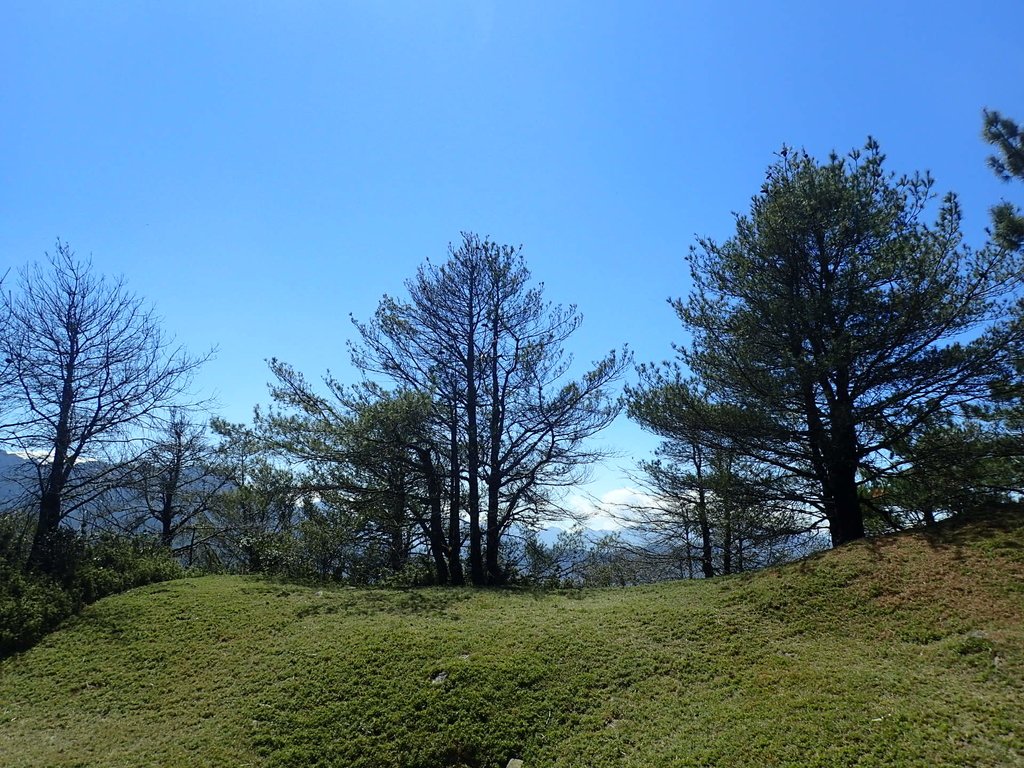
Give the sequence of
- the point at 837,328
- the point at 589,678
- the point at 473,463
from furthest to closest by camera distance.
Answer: the point at 473,463 → the point at 837,328 → the point at 589,678

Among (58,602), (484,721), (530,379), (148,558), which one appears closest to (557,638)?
(484,721)

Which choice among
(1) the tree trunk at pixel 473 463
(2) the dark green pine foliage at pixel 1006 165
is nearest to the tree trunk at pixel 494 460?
(1) the tree trunk at pixel 473 463

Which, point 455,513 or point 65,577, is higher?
point 455,513

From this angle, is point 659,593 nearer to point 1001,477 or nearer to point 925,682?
point 925,682

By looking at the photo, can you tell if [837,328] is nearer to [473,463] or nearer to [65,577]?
[473,463]

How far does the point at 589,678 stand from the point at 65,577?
11.1 m

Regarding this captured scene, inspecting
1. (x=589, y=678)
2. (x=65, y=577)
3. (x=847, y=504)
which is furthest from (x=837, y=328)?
(x=65, y=577)

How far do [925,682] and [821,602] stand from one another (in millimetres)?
2644

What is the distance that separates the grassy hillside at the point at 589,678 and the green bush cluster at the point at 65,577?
0.50 meters

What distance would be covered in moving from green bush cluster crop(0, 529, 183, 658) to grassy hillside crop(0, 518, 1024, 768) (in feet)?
1.63

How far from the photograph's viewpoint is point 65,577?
11.8 m

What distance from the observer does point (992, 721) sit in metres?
4.86

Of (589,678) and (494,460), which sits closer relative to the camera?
(589,678)

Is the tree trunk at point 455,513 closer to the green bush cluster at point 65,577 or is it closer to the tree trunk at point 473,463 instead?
the tree trunk at point 473,463
